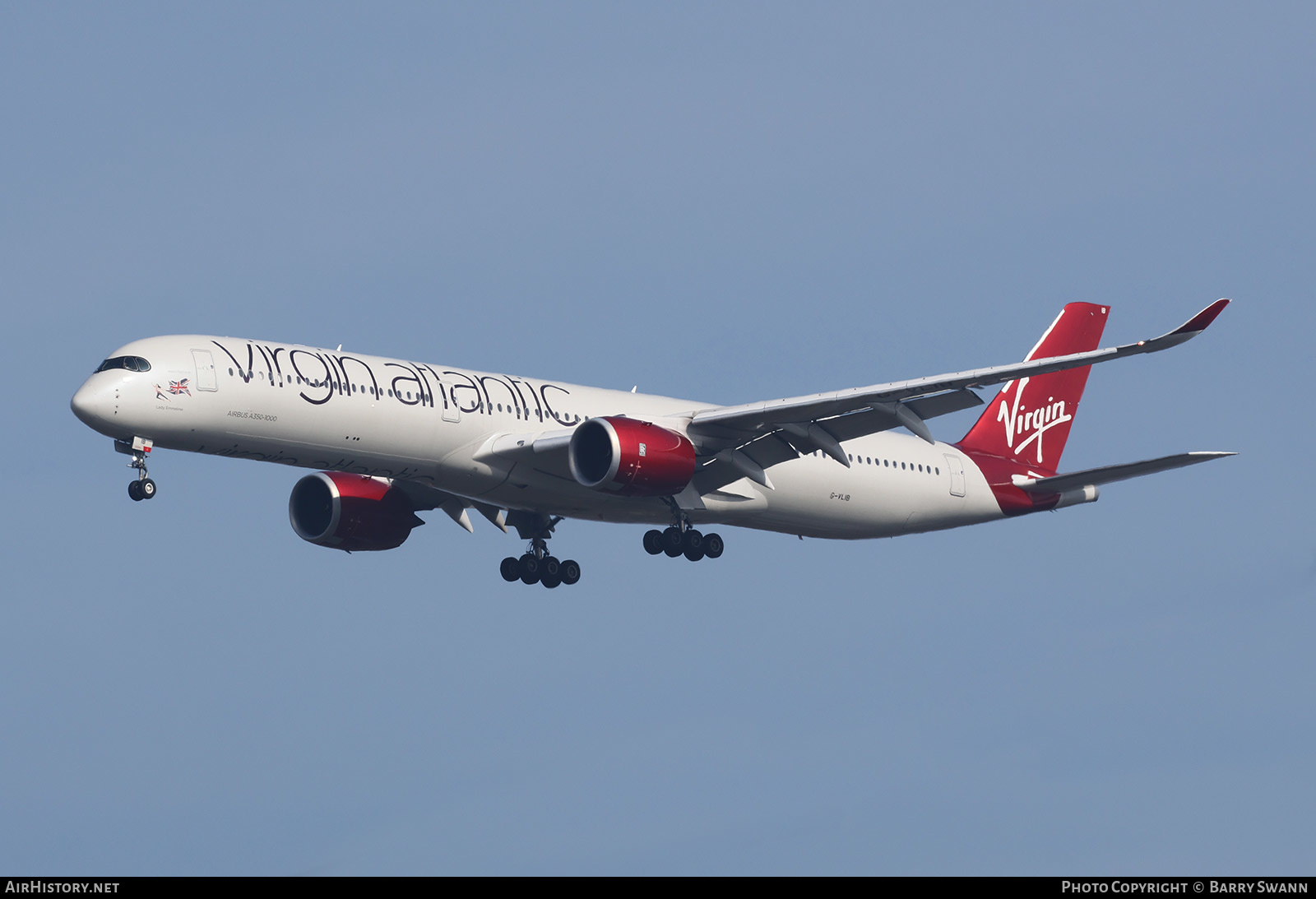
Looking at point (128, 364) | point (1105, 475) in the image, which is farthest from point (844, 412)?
point (128, 364)

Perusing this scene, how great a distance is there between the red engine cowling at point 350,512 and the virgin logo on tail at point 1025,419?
60.1 ft

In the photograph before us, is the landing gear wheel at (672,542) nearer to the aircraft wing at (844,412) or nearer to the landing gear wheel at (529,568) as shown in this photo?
the aircraft wing at (844,412)

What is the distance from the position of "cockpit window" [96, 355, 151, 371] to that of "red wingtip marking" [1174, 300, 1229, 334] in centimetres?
2274

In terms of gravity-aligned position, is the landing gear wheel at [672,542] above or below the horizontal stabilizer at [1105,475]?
below

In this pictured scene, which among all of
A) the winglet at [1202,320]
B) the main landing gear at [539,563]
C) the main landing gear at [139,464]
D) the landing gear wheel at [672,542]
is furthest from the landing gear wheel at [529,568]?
the winglet at [1202,320]

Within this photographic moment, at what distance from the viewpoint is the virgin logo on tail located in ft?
182

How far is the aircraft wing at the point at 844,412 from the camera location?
4141 centimetres

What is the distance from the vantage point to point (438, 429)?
43719mm

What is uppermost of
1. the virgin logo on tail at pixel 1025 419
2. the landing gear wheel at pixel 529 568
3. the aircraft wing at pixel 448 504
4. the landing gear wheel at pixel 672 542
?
the virgin logo on tail at pixel 1025 419

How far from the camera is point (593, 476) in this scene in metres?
44.1

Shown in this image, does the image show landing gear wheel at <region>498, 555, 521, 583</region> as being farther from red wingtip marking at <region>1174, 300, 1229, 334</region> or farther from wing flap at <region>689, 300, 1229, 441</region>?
red wingtip marking at <region>1174, 300, 1229, 334</region>

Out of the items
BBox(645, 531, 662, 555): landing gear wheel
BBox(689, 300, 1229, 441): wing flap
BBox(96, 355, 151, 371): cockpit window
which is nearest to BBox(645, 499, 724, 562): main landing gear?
BBox(645, 531, 662, 555): landing gear wheel

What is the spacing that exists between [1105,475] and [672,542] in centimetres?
1198

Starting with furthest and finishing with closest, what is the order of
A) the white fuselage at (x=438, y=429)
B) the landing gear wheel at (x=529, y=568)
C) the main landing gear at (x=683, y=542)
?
1. the landing gear wheel at (x=529, y=568)
2. the main landing gear at (x=683, y=542)
3. the white fuselage at (x=438, y=429)
